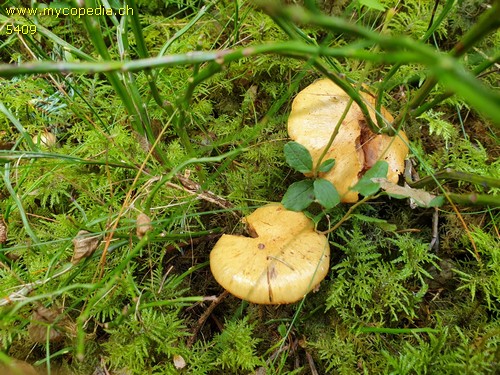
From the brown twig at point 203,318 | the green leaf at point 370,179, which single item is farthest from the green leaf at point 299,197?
the brown twig at point 203,318

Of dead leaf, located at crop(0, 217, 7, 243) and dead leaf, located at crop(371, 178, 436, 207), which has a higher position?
dead leaf, located at crop(371, 178, 436, 207)

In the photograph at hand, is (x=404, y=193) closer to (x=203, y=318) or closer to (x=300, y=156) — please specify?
(x=300, y=156)

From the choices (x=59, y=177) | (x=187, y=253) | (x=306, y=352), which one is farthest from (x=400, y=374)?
(x=59, y=177)

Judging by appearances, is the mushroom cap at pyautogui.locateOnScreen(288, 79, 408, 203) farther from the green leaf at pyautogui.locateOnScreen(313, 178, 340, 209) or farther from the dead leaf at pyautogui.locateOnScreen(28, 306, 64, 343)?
the dead leaf at pyautogui.locateOnScreen(28, 306, 64, 343)

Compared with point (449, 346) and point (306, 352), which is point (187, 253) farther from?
point (449, 346)

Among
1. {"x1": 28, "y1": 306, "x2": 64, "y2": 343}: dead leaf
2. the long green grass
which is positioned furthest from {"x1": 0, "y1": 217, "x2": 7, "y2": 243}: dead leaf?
{"x1": 28, "y1": 306, "x2": 64, "y2": 343}: dead leaf

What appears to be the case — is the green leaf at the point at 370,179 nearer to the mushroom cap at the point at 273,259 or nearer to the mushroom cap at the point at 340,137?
the mushroom cap at the point at 340,137
